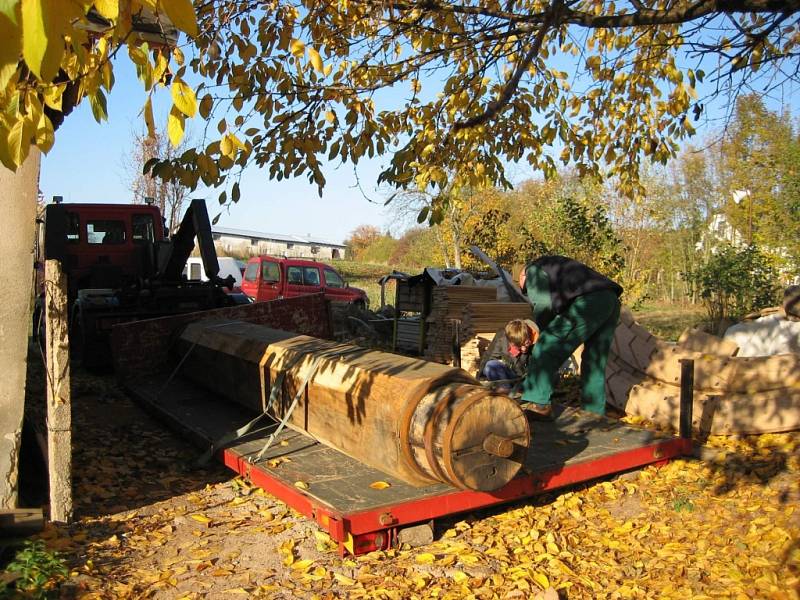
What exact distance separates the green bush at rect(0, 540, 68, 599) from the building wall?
56.4 meters

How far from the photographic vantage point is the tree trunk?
4340 millimetres

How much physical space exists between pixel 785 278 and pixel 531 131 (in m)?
7.70

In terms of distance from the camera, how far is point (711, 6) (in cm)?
524

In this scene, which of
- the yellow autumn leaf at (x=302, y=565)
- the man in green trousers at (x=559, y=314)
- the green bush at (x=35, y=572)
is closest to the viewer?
the green bush at (x=35, y=572)

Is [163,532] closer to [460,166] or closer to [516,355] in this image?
[516,355]

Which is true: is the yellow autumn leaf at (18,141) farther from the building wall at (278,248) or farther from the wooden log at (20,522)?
the building wall at (278,248)

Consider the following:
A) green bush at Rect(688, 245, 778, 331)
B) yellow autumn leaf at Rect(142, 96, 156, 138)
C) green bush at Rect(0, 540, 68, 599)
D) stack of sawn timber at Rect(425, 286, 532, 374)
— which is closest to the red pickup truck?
stack of sawn timber at Rect(425, 286, 532, 374)

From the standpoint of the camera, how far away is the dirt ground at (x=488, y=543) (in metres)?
3.62

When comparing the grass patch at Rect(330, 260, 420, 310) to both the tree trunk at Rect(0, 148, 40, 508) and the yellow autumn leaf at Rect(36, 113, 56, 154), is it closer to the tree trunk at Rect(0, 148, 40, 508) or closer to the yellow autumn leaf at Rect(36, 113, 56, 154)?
the tree trunk at Rect(0, 148, 40, 508)

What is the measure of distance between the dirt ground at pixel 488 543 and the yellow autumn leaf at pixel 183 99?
2.47 m

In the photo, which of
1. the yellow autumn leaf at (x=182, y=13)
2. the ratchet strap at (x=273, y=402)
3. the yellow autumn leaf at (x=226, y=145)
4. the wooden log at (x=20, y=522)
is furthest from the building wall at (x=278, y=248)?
the yellow autumn leaf at (x=182, y=13)

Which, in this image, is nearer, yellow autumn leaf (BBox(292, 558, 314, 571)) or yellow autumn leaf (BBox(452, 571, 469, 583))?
yellow autumn leaf (BBox(452, 571, 469, 583))

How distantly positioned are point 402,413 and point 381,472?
0.71 meters

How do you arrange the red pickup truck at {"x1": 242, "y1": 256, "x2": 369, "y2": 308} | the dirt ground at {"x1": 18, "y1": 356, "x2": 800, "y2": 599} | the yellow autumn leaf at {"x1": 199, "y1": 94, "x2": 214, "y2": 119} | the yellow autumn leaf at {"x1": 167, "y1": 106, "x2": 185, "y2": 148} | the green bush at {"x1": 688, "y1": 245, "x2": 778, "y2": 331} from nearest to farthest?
1. the yellow autumn leaf at {"x1": 167, "y1": 106, "x2": 185, "y2": 148}
2. the dirt ground at {"x1": 18, "y1": 356, "x2": 800, "y2": 599}
3. the yellow autumn leaf at {"x1": 199, "y1": 94, "x2": 214, "y2": 119}
4. the green bush at {"x1": 688, "y1": 245, "x2": 778, "y2": 331}
5. the red pickup truck at {"x1": 242, "y1": 256, "x2": 369, "y2": 308}
